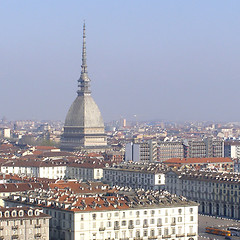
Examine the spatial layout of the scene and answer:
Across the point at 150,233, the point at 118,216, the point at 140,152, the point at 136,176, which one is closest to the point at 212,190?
→ the point at 136,176

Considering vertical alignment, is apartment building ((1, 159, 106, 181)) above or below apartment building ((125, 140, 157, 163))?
below

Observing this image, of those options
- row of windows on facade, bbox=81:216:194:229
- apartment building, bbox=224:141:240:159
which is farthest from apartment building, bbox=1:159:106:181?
row of windows on facade, bbox=81:216:194:229

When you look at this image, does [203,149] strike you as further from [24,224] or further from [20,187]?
[24,224]

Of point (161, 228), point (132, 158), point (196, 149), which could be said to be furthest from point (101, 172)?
point (161, 228)

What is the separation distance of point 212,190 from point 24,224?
3806cm

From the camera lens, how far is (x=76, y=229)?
2872 inches

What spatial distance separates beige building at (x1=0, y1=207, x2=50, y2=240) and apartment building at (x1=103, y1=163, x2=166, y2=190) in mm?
43955

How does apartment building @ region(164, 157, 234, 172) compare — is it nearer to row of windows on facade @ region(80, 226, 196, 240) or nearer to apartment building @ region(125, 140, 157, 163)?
apartment building @ region(125, 140, 157, 163)

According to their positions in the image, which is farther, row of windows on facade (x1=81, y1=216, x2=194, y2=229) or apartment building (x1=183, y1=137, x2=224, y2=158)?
apartment building (x1=183, y1=137, x2=224, y2=158)

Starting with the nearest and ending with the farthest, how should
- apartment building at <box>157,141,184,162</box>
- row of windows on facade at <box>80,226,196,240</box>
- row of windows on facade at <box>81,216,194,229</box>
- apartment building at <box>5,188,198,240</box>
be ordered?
apartment building at <box>5,188,198,240</box> → row of windows on facade at <box>80,226,196,240</box> → row of windows on facade at <box>81,216,194,229</box> → apartment building at <box>157,141,184,162</box>

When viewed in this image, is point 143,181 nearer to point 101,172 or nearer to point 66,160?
point 101,172

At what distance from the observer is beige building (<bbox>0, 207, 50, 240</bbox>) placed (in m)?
69.8

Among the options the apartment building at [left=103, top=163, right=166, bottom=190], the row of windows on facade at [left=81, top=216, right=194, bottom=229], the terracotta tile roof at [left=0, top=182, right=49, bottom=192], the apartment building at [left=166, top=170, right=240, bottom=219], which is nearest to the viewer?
the row of windows on facade at [left=81, top=216, right=194, bottom=229]

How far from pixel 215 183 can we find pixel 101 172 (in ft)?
95.8
